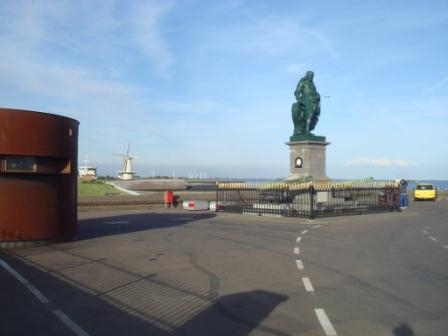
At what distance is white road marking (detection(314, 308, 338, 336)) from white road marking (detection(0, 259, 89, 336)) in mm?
2879

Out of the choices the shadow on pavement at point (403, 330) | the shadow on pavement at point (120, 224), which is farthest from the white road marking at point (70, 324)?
the shadow on pavement at point (120, 224)

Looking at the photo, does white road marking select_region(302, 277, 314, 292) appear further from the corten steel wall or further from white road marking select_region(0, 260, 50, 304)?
the corten steel wall

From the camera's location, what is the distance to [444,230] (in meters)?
20.5

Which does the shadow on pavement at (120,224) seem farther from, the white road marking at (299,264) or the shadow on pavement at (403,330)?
the shadow on pavement at (403,330)

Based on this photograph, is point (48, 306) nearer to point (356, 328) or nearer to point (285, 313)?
point (285, 313)

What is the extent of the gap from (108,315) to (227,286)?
2563mm

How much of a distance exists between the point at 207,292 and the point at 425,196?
145ft

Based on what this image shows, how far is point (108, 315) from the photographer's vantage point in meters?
7.33

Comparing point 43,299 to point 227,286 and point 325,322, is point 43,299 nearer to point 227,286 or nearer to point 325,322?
point 227,286

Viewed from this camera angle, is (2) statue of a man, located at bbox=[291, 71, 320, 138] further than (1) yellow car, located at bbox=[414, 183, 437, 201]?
No

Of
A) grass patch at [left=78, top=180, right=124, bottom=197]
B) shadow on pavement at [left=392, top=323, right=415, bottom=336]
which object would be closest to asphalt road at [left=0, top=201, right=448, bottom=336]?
shadow on pavement at [left=392, top=323, right=415, bottom=336]

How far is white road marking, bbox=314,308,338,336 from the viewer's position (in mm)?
6480

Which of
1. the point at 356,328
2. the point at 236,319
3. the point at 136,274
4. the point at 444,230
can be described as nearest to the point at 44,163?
the point at 136,274

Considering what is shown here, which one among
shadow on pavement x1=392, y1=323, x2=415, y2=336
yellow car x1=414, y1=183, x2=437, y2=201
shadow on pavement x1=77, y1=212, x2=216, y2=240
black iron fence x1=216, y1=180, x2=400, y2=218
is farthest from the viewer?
yellow car x1=414, y1=183, x2=437, y2=201
